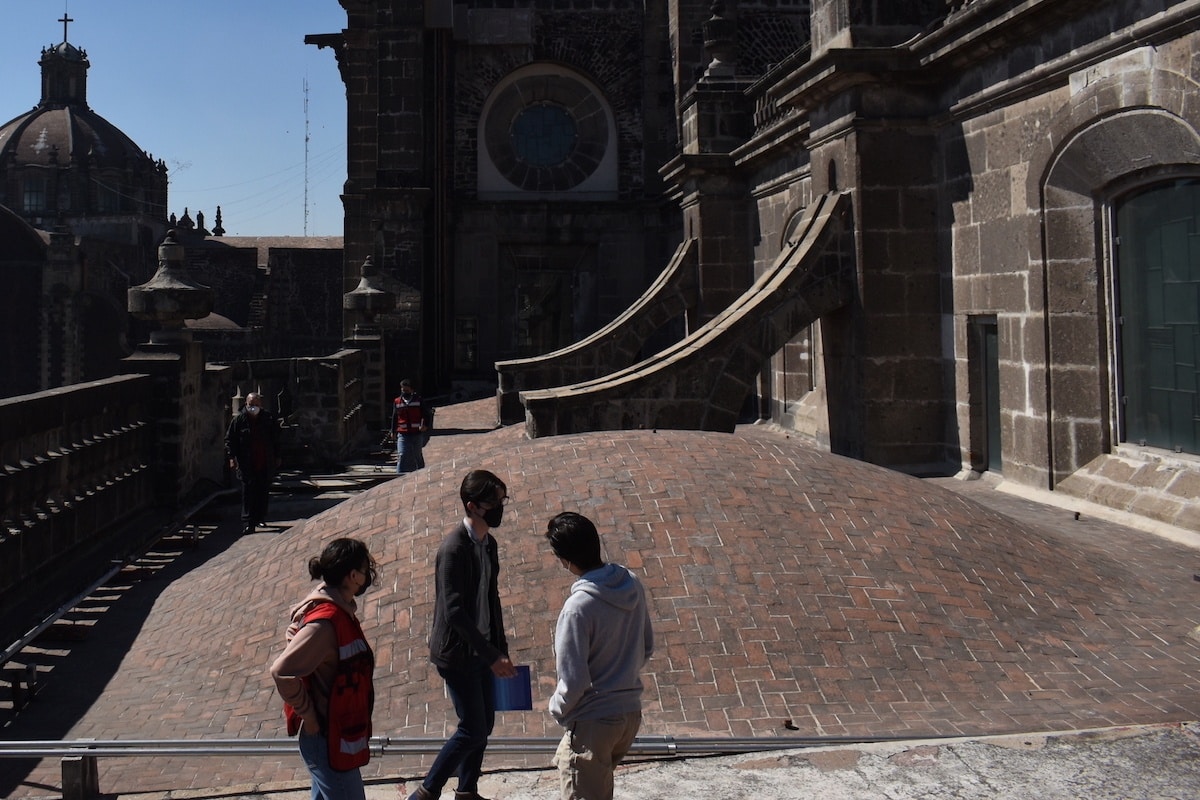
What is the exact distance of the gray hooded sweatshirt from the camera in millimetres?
3592

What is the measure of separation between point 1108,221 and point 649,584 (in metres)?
4.98

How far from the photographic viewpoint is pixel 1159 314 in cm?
820

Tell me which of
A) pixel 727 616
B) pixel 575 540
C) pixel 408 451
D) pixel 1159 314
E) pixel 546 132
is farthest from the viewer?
pixel 546 132

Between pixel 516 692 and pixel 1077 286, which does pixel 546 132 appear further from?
pixel 516 692

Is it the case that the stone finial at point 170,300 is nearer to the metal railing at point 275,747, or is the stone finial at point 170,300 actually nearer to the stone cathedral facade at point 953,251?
the stone cathedral facade at point 953,251

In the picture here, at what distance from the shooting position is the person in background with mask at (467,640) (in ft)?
13.8

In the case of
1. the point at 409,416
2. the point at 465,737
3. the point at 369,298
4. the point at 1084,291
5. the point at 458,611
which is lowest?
the point at 465,737

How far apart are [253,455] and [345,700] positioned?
7.74 metres

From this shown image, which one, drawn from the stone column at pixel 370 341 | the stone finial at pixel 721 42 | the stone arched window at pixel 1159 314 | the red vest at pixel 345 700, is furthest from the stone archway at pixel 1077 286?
the stone column at pixel 370 341

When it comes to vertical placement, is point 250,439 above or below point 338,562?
above

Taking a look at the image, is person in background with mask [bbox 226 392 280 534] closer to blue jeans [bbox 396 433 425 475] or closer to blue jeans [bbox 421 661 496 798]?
blue jeans [bbox 396 433 425 475]

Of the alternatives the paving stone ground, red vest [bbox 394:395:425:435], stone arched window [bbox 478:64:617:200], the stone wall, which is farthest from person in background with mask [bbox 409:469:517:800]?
stone arched window [bbox 478:64:617:200]

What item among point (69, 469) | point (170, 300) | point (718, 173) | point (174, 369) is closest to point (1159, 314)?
point (69, 469)

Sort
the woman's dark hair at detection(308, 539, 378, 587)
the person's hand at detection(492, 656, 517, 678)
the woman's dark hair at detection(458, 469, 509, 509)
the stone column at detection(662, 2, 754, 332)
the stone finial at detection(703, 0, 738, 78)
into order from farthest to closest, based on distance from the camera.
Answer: the stone finial at detection(703, 0, 738, 78), the stone column at detection(662, 2, 754, 332), the woman's dark hair at detection(458, 469, 509, 509), the person's hand at detection(492, 656, 517, 678), the woman's dark hair at detection(308, 539, 378, 587)
